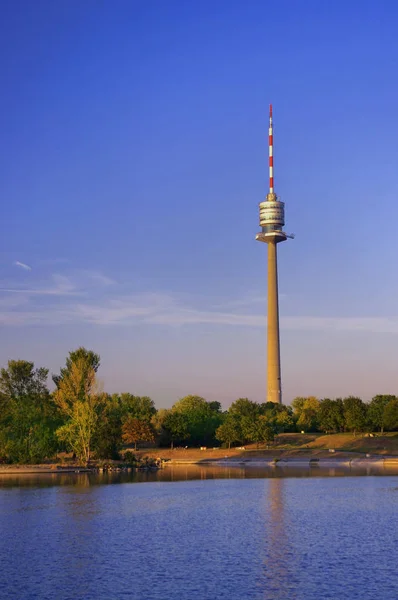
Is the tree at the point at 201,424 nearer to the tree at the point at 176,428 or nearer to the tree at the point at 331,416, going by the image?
the tree at the point at 176,428

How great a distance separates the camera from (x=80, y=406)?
341ft

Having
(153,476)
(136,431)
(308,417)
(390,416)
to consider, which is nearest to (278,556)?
(153,476)

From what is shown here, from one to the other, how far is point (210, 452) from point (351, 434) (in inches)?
1076

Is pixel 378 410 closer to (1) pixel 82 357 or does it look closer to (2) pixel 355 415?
(2) pixel 355 415

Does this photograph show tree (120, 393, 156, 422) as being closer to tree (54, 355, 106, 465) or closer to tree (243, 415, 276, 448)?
tree (243, 415, 276, 448)

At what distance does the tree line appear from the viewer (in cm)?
10556

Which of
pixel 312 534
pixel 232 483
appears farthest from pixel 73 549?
pixel 232 483

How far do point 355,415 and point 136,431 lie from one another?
135 feet

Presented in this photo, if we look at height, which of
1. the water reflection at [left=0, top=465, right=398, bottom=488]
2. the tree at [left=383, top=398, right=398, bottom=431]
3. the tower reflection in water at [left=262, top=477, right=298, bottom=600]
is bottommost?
the tower reflection in water at [left=262, top=477, right=298, bottom=600]

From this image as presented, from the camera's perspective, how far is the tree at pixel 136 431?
136750mm

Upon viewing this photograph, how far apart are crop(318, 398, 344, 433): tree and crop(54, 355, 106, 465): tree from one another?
54.8 m

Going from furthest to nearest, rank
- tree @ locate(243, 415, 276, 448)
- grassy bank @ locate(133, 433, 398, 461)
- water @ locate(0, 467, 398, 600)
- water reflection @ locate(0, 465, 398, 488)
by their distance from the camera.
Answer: tree @ locate(243, 415, 276, 448), grassy bank @ locate(133, 433, 398, 461), water reflection @ locate(0, 465, 398, 488), water @ locate(0, 467, 398, 600)

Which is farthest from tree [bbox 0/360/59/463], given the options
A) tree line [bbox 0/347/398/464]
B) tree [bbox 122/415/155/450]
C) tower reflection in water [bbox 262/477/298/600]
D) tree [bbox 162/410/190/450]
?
tower reflection in water [bbox 262/477/298/600]

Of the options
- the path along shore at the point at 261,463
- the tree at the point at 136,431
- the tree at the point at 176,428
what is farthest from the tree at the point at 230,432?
the tree at the point at 136,431
